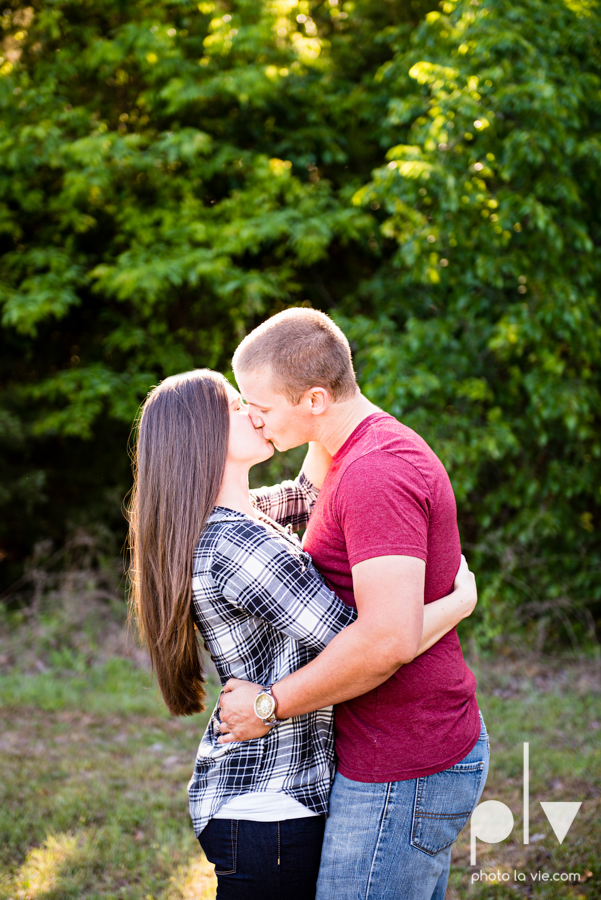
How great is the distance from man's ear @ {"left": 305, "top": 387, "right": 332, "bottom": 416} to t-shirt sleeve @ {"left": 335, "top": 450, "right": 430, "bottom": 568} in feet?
0.84

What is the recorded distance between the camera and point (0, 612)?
6.32 meters

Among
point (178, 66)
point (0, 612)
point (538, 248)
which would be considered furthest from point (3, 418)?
point (538, 248)

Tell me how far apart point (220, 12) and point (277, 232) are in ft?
6.91

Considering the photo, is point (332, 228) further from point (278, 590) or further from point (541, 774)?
point (278, 590)

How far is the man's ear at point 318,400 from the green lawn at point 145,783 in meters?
2.35

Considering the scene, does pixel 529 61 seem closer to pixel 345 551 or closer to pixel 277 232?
pixel 277 232

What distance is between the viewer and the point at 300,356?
69.2 inches

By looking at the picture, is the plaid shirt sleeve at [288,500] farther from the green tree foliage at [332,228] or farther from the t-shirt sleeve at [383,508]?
the green tree foliage at [332,228]

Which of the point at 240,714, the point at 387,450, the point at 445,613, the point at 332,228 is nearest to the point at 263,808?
the point at 240,714

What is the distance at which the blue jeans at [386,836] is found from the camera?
5.08ft

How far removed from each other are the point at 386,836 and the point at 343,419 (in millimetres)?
981

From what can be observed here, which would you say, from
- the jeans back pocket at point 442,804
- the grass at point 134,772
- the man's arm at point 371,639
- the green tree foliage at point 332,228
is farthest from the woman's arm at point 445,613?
the green tree foliage at point 332,228

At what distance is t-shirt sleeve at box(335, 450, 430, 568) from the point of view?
1.45 metres

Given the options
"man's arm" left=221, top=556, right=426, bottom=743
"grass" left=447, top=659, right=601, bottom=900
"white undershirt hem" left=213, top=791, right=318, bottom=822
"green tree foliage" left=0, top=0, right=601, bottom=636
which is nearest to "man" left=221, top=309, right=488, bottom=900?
"man's arm" left=221, top=556, right=426, bottom=743
